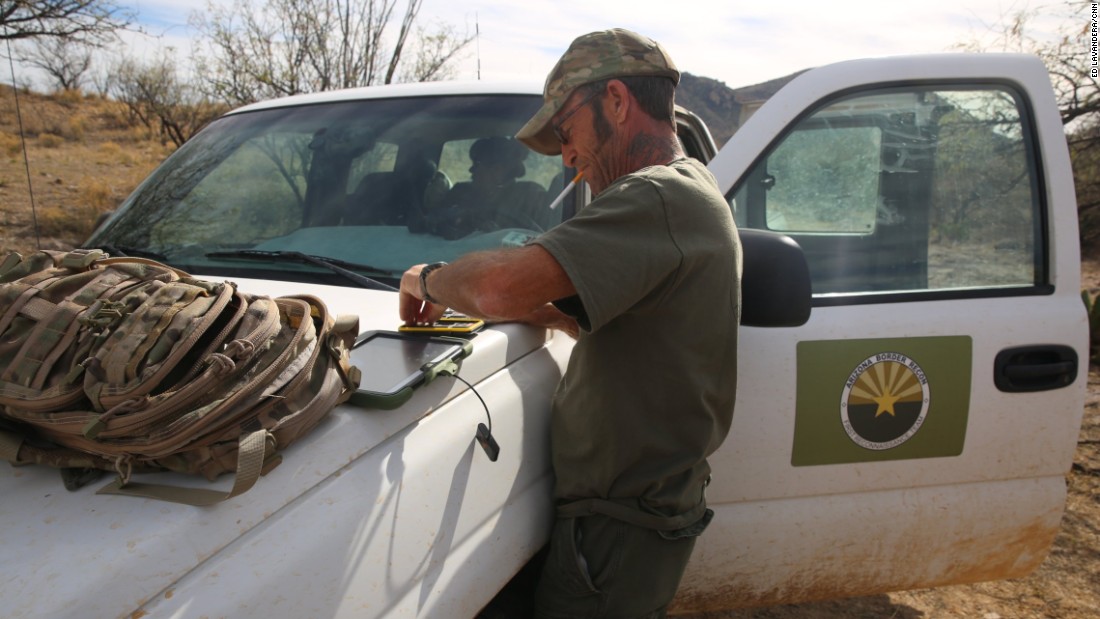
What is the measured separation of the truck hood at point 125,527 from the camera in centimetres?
107

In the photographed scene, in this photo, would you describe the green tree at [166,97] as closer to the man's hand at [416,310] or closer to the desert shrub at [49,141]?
the desert shrub at [49,141]

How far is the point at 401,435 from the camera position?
1.51 metres

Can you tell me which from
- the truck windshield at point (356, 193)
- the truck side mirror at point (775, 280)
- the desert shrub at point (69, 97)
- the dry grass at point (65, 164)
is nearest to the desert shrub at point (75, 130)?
the dry grass at point (65, 164)

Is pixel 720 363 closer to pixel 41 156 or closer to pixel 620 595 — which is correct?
pixel 620 595

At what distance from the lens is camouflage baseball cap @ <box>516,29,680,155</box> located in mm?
1792

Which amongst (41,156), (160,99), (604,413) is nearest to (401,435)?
(604,413)

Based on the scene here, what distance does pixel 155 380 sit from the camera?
1245 mm

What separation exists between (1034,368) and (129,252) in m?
2.61

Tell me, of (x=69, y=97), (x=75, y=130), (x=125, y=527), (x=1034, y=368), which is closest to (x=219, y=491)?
(x=125, y=527)

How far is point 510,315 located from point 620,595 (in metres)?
0.69

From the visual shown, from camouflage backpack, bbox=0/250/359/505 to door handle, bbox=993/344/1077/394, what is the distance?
71.4 inches

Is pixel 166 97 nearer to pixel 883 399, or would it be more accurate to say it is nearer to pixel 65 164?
pixel 65 164

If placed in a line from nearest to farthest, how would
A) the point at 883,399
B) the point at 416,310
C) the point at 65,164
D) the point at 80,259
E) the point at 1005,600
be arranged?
the point at 80,259, the point at 416,310, the point at 883,399, the point at 1005,600, the point at 65,164

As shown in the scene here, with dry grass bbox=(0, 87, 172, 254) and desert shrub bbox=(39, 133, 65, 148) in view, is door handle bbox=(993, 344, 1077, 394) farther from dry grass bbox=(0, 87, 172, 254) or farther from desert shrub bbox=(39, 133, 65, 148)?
desert shrub bbox=(39, 133, 65, 148)
